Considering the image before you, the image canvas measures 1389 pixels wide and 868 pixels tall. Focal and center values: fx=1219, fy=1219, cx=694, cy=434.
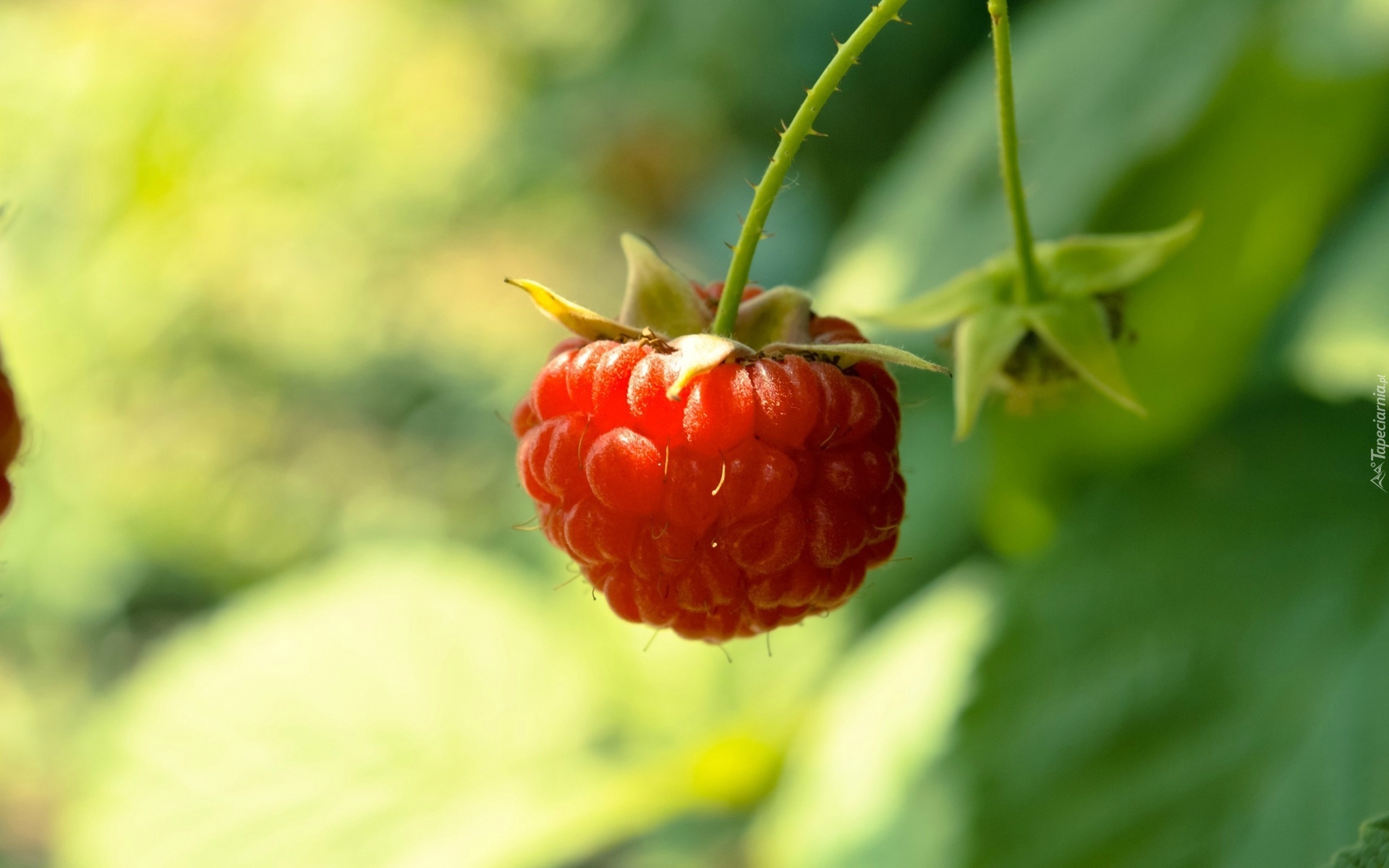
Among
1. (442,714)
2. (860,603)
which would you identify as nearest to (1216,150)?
(860,603)

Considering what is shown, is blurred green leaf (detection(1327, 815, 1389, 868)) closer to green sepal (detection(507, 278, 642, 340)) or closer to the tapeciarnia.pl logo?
green sepal (detection(507, 278, 642, 340))

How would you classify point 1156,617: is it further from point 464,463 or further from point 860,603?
point 464,463

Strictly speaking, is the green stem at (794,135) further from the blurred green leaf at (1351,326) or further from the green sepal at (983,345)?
the blurred green leaf at (1351,326)

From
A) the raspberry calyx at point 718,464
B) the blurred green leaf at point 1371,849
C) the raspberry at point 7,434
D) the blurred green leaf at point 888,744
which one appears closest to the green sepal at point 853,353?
the raspberry calyx at point 718,464

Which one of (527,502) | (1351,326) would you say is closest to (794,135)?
(1351,326)

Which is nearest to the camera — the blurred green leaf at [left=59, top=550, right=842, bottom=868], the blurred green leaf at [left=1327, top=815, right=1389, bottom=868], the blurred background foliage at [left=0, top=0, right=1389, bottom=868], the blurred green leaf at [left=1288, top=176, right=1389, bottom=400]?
the blurred green leaf at [left=1327, top=815, right=1389, bottom=868]

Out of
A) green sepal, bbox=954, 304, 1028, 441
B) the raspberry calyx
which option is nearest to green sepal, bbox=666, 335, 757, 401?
the raspberry calyx

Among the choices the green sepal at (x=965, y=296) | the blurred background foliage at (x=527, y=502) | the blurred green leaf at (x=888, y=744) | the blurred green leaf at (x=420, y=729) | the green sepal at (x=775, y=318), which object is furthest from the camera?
the blurred green leaf at (x=420, y=729)
